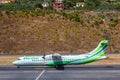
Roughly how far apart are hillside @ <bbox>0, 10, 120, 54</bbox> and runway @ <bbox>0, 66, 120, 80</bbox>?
24.8 metres

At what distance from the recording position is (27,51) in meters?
116

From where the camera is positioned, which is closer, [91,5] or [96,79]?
[96,79]

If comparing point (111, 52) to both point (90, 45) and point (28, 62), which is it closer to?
point (90, 45)

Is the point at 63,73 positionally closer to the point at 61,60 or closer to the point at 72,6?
the point at 61,60

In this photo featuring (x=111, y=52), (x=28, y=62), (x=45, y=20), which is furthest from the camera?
(x=45, y=20)

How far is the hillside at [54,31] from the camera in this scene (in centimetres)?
11806

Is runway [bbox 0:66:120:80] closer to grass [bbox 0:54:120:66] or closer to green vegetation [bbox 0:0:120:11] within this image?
grass [bbox 0:54:120:66]

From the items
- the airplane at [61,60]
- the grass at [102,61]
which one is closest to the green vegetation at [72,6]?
the grass at [102,61]

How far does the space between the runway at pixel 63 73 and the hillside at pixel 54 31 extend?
24833mm

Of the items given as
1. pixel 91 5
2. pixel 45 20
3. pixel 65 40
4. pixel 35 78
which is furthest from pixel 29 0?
pixel 35 78

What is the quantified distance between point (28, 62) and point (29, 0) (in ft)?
305

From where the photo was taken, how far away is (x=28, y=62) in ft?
305

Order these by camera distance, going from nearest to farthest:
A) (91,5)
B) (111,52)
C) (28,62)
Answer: (28,62) → (111,52) → (91,5)

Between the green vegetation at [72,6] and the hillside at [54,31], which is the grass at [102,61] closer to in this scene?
the hillside at [54,31]
